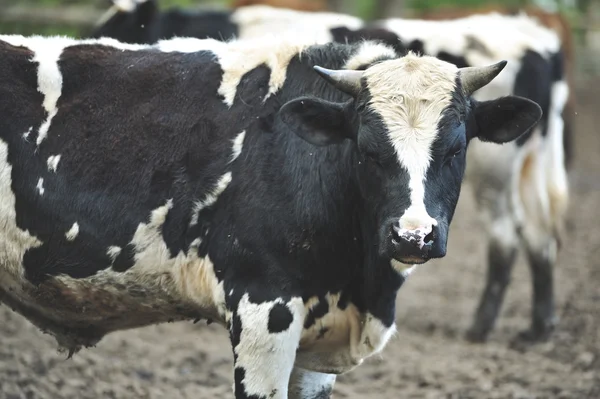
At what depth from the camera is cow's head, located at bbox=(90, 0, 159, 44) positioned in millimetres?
10070

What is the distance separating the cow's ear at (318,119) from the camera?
4.59 meters

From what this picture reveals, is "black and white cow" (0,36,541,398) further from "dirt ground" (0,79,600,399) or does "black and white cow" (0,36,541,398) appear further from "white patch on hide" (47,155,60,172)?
"dirt ground" (0,79,600,399)

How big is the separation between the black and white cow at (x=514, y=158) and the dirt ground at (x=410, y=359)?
0.47 meters

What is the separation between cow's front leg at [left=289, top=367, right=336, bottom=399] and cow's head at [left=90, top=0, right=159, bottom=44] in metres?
5.62

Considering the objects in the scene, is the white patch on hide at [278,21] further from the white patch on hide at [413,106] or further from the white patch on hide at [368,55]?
the white patch on hide at [413,106]

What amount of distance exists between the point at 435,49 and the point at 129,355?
3546mm

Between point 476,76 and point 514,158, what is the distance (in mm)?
3917

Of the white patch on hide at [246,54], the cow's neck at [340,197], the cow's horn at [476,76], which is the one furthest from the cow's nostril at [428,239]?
the white patch on hide at [246,54]

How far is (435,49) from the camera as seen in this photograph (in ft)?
27.3

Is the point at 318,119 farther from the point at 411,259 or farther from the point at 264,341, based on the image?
the point at 264,341

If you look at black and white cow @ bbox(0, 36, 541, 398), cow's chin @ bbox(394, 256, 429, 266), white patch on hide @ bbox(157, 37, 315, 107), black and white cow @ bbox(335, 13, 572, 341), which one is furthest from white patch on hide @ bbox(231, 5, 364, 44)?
cow's chin @ bbox(394, 256, 429, 266)

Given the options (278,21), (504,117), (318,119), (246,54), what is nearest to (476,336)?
(278,21)

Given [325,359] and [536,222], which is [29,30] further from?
[325,359]

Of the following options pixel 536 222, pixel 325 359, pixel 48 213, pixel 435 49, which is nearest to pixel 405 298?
pixel 536 222
